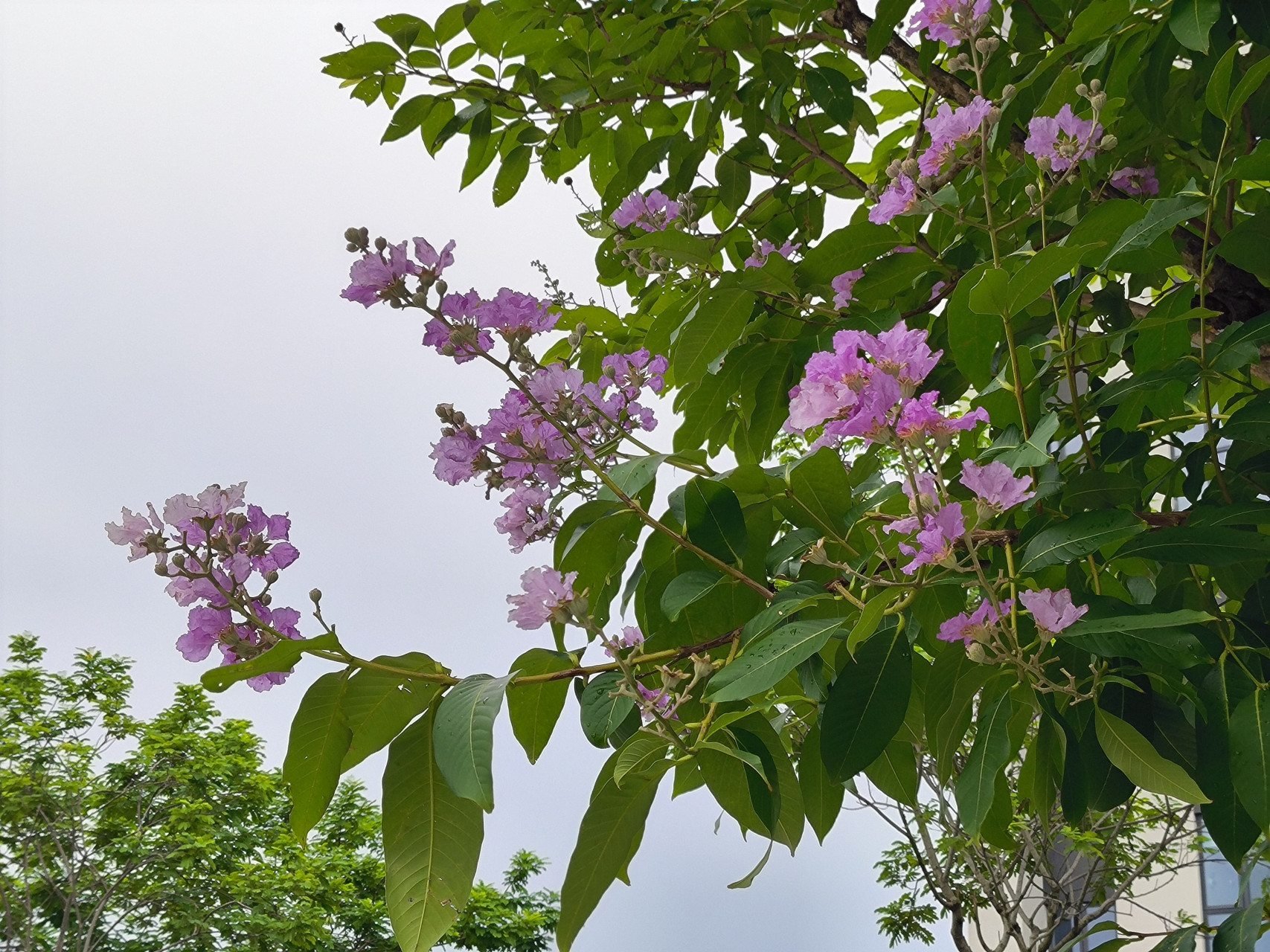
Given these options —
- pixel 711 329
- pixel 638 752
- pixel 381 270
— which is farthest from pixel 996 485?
pixel 381 270

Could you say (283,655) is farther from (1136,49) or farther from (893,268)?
(1136,49)

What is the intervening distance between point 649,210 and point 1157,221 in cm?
67

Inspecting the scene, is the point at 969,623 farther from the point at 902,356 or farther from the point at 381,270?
the point at 381,270

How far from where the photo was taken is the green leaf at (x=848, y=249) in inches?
40.4

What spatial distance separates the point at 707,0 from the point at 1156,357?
728 mm

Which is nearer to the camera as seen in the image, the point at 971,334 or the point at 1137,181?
the point at 971,334

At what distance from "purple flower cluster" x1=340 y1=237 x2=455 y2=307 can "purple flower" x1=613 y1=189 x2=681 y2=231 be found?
0.49 metres

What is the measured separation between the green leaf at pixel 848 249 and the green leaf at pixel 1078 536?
43 cm

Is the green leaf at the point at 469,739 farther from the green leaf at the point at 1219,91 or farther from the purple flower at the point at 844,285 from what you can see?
the green leaf at the point at 1219,91

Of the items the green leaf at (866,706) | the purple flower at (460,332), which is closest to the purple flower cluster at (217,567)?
the purple flower at (460,332)

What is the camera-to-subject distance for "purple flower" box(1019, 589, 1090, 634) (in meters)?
A: 0.67

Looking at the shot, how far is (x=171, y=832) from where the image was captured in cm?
658

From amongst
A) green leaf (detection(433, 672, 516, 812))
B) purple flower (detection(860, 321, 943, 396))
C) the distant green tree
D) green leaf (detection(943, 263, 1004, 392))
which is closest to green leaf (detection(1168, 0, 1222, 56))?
green leaf (detection(943, 263, 1004, 392))

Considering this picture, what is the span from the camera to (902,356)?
0.68 m
